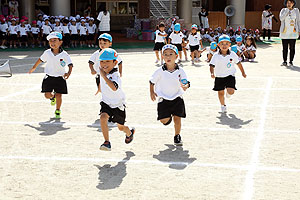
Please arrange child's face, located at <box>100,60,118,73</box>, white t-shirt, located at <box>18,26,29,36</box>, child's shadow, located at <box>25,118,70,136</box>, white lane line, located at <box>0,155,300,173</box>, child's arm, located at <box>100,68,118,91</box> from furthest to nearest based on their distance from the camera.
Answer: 1. white t-shirt, located at <box>18,26,29,36</box>
2. child's shadow, located at <box>25,118,70,136</box>
3. child's face, located at <box>100,60,118,73</box>
4. child's arm, located at <box>100,68,118,91</box>
5. white lane line, located at <box>0,155,300,173</box>

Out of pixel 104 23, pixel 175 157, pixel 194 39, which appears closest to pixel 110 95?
pixel 175 157

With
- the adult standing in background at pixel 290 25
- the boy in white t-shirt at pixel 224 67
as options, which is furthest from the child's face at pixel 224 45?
the adult standing in background at pixel 290 25

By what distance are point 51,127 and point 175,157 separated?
8.82 ft

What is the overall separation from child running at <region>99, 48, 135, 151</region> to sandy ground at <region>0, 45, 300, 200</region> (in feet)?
1.42

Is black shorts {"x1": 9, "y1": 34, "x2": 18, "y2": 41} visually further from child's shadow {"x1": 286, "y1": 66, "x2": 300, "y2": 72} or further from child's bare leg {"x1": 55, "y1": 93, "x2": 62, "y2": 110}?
child's bare leg {"x1": 55, "y1": 93, "x2": 62, "y2": 110}

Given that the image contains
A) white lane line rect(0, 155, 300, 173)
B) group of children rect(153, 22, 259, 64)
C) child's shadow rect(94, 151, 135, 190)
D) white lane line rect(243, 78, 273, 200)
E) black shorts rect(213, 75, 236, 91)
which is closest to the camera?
white lane line rect(243, 78, 273, 200)

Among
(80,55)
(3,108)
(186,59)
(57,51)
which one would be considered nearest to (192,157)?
(57,51)

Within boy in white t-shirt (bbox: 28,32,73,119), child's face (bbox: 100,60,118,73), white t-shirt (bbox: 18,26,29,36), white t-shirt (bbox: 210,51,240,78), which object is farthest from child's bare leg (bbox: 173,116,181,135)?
white t-shirt (bbox: 18,26,29,36)

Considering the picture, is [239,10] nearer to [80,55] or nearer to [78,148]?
[80,55]

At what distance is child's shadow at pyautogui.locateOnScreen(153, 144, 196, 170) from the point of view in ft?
19.7

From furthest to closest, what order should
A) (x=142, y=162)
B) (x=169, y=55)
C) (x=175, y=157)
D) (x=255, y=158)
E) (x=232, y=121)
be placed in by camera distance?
(x=232, y=121)
(x=169, y=55)
(x=175, y=157)
(x=255, y=158)
(x=142, y=162)

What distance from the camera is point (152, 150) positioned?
21.8ft

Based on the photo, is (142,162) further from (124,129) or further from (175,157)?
(124,129)

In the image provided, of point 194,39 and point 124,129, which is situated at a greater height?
point 194,39
